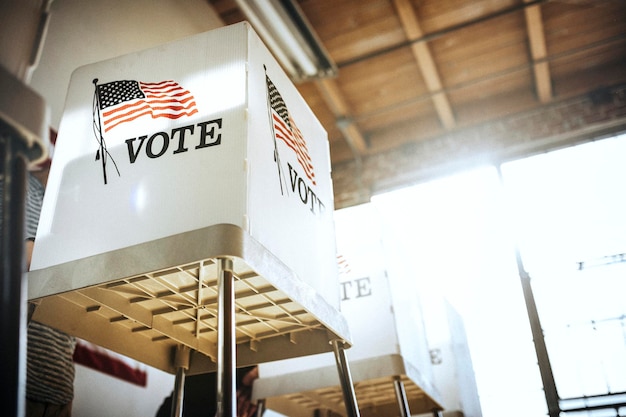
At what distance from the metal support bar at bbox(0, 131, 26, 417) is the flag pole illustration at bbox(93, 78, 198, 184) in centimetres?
67

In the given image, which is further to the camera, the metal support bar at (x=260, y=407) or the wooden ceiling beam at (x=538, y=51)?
the wooden ceiling beam at (x=538, y=51)

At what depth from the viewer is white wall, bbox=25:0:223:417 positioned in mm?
1871

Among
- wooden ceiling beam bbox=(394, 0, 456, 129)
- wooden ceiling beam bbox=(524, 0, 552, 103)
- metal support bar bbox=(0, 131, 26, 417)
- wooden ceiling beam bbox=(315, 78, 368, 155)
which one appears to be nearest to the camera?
metal support bar bbox=(0, 131, 26, 417)

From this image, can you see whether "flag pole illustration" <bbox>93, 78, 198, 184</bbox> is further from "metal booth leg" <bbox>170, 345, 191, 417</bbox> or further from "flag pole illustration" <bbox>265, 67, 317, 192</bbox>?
"metal booth leg" <bbox>170, 345, 191, 417</bbox>

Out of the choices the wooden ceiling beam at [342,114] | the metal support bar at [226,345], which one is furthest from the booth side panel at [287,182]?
the wooden ceiling beam at [342,114]

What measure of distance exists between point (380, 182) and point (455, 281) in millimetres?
1248

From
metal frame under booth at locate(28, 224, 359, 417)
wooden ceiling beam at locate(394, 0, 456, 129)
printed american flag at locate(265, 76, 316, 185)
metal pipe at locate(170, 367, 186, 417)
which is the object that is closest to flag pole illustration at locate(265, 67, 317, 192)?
printed american flag at locate(265, 76, 316, 185)

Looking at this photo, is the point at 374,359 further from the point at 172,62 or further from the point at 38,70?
the point at 38,70

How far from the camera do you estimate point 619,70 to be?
5152 millimetres

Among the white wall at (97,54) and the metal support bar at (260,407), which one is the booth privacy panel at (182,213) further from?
the metal support bar at (260,407)

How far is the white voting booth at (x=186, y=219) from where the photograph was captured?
1.01m

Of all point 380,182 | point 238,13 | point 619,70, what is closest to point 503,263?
point 380,182

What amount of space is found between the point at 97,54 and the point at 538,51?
3.68 meters

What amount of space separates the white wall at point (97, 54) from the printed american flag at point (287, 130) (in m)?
0.87
